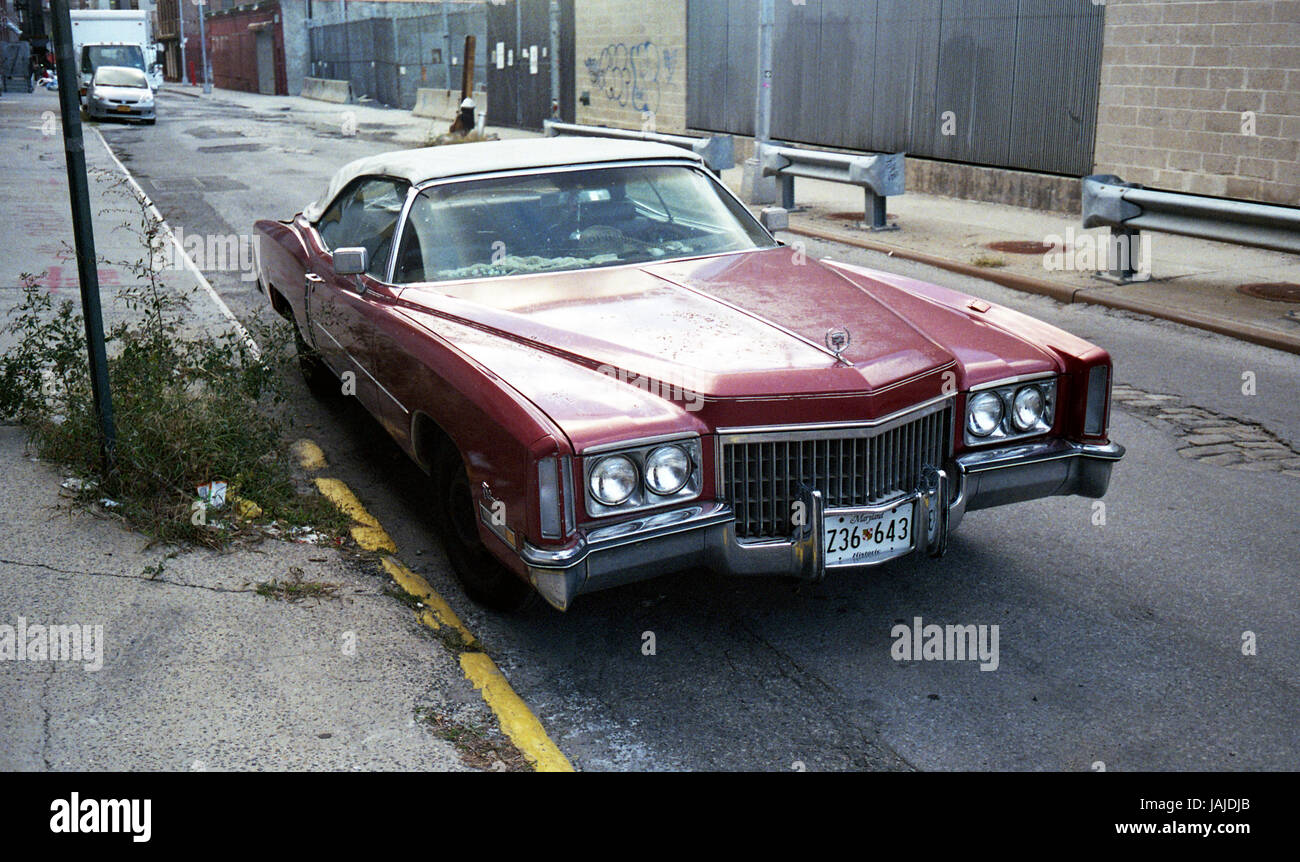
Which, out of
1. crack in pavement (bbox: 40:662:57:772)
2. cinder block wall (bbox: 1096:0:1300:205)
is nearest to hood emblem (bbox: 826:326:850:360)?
crack in pavement (bbox: 40:662:57:772)

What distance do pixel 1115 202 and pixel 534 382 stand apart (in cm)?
807

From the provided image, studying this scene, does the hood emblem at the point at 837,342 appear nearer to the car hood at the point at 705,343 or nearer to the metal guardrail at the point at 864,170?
the car hood at the point at 705,343

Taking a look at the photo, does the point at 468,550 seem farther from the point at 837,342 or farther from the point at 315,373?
the point at 315,373

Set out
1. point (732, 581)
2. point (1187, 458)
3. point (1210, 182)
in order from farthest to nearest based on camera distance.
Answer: point (1210, 182) → point (1187, 458) → point (732, 581)

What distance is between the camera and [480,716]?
3.74m

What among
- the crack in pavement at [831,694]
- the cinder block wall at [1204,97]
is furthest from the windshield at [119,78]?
the crack in pavement at [831,694]

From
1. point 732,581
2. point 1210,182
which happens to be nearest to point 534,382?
point 732,581

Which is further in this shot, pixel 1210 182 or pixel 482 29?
pixel 482 29

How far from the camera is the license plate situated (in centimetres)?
395

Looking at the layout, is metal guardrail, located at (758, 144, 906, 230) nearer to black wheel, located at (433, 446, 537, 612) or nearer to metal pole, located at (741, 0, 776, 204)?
metal pole, located at (741, 0, 776, 204)
